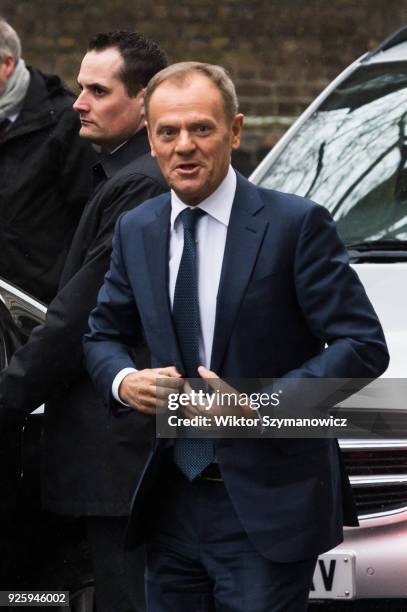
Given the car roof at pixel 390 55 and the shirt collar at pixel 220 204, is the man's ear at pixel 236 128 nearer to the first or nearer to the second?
the shirt collar at pixel 220 204

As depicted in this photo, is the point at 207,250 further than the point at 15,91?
No

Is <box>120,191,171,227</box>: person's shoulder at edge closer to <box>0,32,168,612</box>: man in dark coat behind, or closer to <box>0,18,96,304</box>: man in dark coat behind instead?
<box>0,32,168,612</box>: man in dark coat behind

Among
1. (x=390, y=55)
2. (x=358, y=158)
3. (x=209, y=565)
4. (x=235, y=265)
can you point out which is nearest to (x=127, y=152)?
(x=235, y=265)

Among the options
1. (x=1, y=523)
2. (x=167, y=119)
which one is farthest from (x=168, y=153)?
(x=1, y=523)

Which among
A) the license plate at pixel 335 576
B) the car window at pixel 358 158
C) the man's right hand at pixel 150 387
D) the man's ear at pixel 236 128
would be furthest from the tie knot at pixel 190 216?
the car window at pixel 358 158

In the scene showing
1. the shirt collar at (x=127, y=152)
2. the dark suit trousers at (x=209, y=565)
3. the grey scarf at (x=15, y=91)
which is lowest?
the dark suit trousers at (x=209, y=565)

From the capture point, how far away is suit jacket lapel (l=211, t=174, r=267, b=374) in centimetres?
355

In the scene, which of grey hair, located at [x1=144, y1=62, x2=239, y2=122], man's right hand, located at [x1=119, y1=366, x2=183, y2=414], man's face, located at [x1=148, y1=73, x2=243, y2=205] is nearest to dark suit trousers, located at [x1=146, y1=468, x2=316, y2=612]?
man's right hand, located at [x1=119, y1=366, x2=183, y2=414]

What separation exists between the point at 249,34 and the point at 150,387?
441 inches

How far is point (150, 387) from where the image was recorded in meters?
3.53

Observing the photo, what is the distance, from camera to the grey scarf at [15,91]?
258 inches

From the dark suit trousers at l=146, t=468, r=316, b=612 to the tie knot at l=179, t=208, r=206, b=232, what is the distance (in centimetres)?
54

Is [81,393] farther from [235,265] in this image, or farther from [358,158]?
[358,158]

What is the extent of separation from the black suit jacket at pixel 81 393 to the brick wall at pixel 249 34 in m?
10.1
